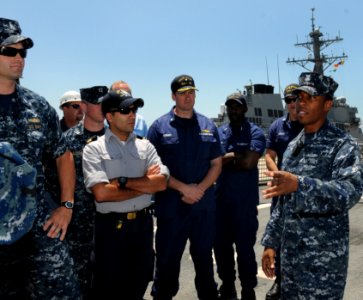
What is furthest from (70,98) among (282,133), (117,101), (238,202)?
(282,133)

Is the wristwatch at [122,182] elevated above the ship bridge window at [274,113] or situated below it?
below

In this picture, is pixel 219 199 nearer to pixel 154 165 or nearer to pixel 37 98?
pixel 154 165

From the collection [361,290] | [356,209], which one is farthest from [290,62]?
[361,290]

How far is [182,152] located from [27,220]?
1.82 meters

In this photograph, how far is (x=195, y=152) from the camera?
12.5ft

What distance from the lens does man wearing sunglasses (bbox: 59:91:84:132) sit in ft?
15.3

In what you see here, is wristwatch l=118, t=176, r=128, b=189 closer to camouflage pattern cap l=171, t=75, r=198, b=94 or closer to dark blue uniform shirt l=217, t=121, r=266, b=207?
camouflage pattern cap l=171, t=75, r=198, b=94

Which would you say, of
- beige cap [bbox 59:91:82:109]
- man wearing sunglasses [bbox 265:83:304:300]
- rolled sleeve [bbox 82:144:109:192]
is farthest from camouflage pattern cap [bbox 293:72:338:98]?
beige cap [bbox 59:91:82:109]

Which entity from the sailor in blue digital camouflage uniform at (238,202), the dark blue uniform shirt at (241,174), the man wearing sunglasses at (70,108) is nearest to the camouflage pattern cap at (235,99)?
the sailor in blue digital camouflage uniform at (238,202)

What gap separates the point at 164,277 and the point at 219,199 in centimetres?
108

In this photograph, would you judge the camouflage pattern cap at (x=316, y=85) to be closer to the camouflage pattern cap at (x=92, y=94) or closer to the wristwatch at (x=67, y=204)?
the wristwatch at (x=67, y=204)

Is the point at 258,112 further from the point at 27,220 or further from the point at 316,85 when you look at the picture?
the point at 27,220

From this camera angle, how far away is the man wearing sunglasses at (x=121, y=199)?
9.89ft

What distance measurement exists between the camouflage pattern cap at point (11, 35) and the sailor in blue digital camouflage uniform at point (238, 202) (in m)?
2.45
